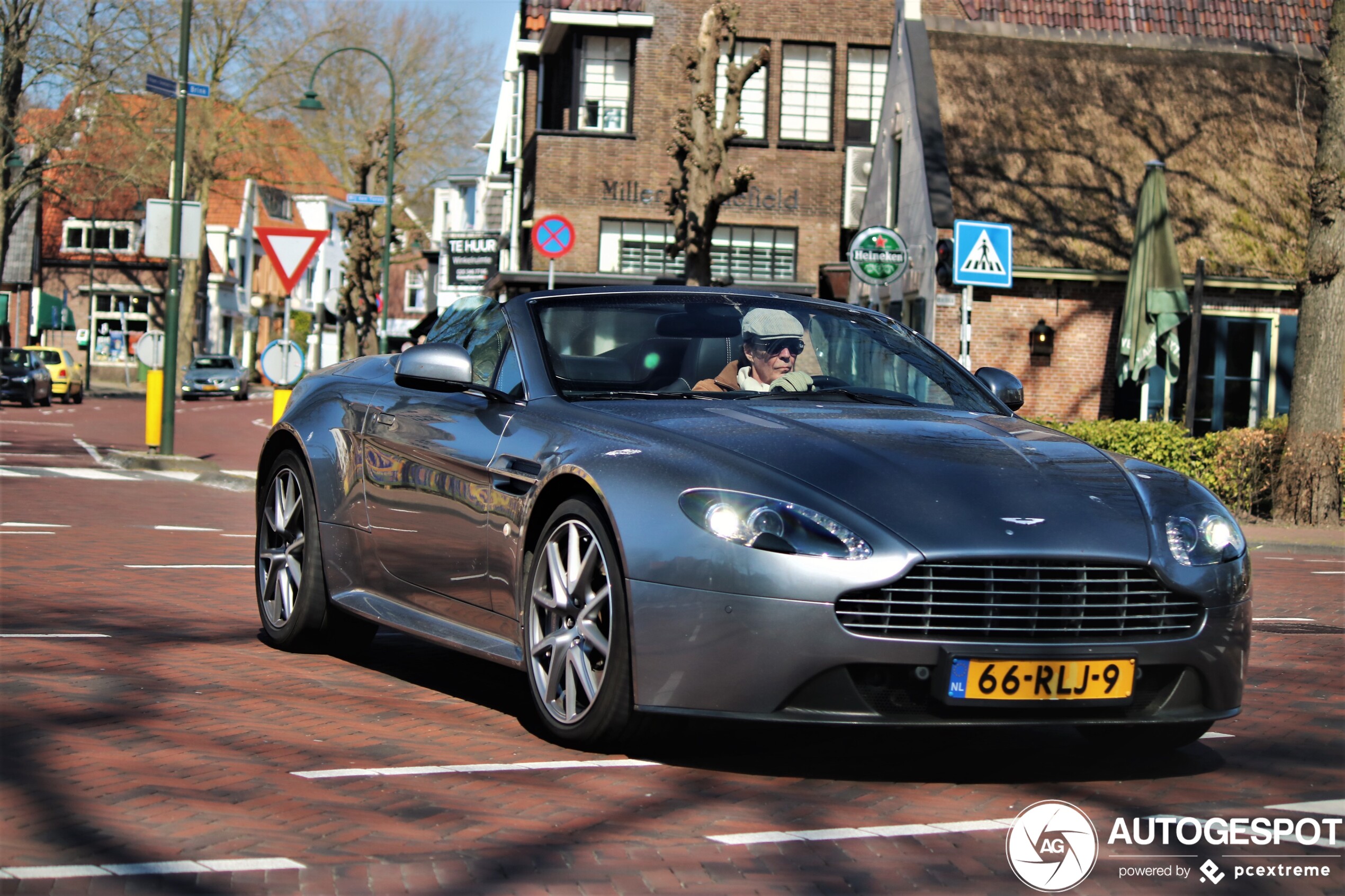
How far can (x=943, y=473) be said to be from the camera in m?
5.02

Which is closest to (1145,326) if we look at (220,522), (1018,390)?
(220,522)

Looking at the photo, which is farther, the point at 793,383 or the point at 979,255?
the point at 979,255

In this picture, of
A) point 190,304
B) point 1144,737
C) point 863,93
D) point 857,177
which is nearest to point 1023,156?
point 857,177

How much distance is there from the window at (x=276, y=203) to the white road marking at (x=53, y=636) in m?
86.2

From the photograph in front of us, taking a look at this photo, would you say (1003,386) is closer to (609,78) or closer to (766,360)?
(766,360)

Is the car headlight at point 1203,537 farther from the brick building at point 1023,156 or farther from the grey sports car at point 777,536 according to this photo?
the brick building at point 1023,156

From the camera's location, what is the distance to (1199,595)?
196 inches

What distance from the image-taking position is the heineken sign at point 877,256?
1870 cm

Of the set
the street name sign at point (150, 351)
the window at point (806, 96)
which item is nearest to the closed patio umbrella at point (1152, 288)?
the window at point (806, 96)

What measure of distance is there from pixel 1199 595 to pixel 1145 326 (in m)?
19.4

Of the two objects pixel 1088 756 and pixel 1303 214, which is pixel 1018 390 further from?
pixel 1303 214

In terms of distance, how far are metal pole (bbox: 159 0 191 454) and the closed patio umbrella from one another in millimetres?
12593

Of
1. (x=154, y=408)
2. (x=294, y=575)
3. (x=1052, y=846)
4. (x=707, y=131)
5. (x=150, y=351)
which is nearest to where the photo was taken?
(x=1052, y=846)

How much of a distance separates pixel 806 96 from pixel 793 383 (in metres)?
30.8
